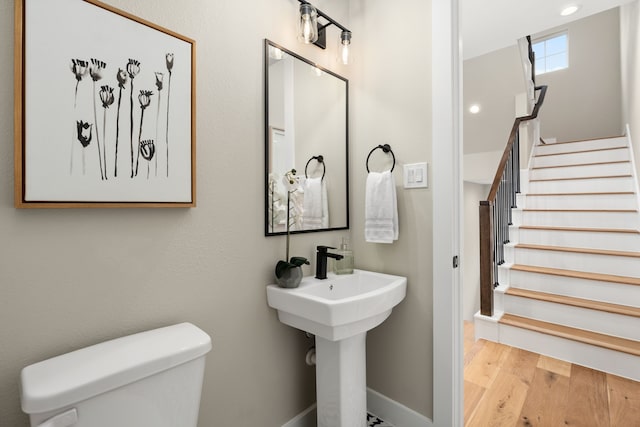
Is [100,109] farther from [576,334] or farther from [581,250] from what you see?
[581,250]

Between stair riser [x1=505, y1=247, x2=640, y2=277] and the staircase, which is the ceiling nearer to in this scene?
the staircase

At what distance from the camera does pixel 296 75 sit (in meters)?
1.53

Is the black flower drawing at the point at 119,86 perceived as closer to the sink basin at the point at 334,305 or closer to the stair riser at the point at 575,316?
the sink basin at the point at 334,305

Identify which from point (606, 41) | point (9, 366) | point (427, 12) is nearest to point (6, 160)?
point (9, 366)

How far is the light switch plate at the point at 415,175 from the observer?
4.97 feet

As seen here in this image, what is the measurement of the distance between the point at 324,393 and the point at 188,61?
4.74 feet

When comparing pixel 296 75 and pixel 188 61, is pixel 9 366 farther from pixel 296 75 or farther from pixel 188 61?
pixel 296 75

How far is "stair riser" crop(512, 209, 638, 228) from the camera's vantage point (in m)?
3.03

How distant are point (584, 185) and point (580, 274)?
144cm

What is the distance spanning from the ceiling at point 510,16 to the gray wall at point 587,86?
3504mm

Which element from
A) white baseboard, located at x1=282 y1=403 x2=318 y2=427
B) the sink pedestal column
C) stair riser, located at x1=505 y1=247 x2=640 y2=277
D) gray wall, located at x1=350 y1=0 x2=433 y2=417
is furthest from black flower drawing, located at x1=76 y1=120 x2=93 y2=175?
stair riser, located at x1=505 y1=247 x2=640 y2=277

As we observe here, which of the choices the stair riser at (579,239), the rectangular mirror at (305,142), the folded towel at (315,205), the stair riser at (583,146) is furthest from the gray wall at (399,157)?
the stair riser at (583,146)

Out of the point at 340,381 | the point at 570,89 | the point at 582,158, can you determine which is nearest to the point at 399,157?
the point at 340,381

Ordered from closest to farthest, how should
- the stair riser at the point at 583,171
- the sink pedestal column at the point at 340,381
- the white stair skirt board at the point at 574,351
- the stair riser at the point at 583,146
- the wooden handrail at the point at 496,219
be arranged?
the sink pedestal column at the point at 340,381 → the white stair skirt board at the point at 574,351 → the wooden handrail at the point at 496,219 → the stair riser at the point at 583,171 → the stair riser at the point at 583,146
